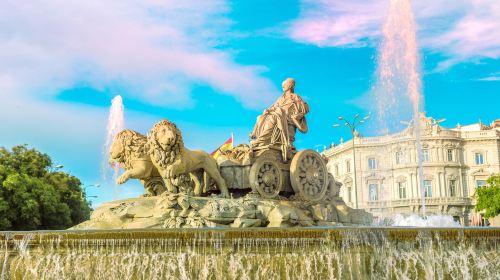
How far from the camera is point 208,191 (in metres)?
15.7

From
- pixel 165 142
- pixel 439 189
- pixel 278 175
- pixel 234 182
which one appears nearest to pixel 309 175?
pixel 278 175

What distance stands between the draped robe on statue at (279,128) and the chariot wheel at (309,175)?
383 millimetres

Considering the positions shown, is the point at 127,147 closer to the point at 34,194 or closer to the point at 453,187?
the point at 34,194

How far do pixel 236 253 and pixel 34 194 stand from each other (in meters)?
25.8

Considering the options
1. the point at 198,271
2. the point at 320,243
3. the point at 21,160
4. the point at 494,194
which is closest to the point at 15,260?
the point at 198,271

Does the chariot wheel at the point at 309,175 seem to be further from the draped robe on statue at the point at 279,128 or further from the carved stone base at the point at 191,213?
the carved stone base at the point at 191,213

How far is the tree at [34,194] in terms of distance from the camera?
33.6 meters

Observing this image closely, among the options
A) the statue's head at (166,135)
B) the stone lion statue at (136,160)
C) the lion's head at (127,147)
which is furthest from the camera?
the lion's head at (127,147)

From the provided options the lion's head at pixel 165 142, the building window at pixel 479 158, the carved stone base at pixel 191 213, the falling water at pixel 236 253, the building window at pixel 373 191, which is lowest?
the falling water at pixel 236 253

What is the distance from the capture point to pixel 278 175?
53.1 feet

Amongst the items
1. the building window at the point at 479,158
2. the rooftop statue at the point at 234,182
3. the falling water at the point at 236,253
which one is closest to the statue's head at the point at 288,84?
the rooftop statue at the point at 234,182

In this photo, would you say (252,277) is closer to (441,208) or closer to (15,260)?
(15,260)

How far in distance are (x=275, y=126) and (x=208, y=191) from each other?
2.47 metres

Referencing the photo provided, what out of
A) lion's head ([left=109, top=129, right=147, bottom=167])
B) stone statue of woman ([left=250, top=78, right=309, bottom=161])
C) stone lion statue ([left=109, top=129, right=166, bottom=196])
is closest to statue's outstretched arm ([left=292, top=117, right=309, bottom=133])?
stone statue of woman ([left=250, top=78, right=309, bottom=161])
